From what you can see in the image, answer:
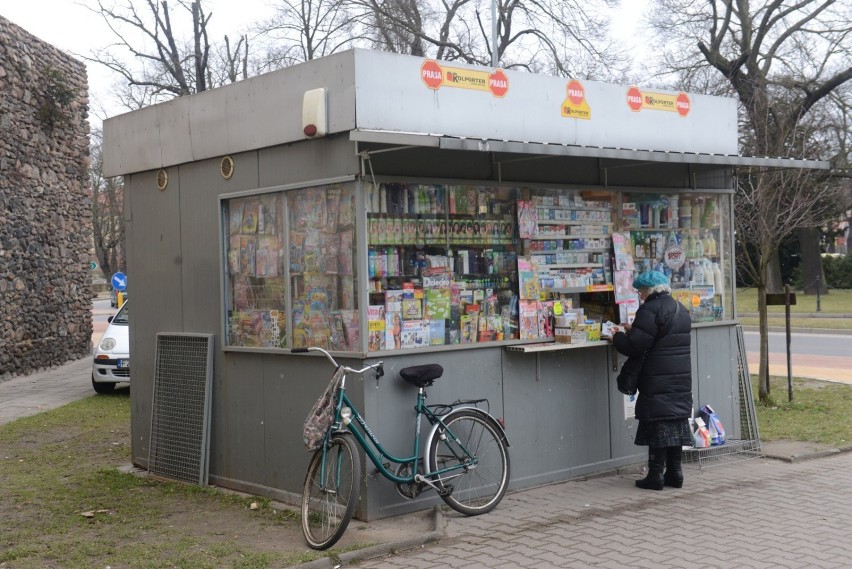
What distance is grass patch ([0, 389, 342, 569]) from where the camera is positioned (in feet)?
20.2

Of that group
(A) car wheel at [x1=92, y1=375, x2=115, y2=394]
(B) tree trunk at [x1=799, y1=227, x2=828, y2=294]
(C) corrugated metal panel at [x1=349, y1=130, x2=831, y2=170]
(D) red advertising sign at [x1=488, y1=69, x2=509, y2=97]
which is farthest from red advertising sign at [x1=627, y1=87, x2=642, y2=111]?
(B) tree trunk at [x1=799, y1=227, x2=828, y2=294]

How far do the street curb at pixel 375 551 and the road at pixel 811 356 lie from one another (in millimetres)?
10855

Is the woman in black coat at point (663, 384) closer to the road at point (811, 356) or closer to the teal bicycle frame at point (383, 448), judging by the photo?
the teal bicycle frame at point (383, 448)

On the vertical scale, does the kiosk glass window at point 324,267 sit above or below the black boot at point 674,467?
above

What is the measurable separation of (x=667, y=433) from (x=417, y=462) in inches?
85.8

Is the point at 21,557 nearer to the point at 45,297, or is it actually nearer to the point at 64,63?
the point at 45,297

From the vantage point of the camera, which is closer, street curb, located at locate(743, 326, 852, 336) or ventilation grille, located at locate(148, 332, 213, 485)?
ventilation grille, located at locate(148, 332, 213, 485)

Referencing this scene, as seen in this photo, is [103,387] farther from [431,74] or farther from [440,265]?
[431,74]

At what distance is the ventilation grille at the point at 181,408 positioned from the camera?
8.47 meters

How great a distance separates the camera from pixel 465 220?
25.8 feet

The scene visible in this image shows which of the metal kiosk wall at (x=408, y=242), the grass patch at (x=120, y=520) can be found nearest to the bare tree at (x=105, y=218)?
the grass patch at (x=120, y=520)

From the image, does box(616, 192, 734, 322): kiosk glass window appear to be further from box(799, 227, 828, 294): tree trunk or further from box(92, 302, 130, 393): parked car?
box(799, 227, 828, 294): tree trunk

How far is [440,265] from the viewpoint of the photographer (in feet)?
25.4

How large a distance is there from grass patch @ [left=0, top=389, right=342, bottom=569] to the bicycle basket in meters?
0.68
